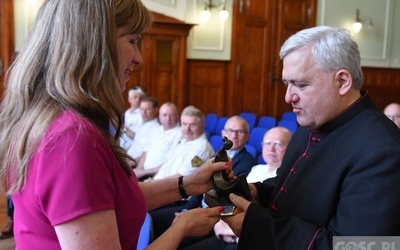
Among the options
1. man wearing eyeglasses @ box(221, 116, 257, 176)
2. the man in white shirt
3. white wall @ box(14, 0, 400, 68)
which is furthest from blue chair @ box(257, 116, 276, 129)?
man wearing eyeglasses @ box(221, 116, 257, 176)

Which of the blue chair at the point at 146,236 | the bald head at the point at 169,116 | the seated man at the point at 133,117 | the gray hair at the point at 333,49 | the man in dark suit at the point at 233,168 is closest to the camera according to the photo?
the gray hair at the point at 333,49

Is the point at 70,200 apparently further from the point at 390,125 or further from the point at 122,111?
the point at 390,125

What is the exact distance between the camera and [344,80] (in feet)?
4.38

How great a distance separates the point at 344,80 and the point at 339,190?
0.35 m

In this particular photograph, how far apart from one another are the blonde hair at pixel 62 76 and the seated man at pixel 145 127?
14.2 feet

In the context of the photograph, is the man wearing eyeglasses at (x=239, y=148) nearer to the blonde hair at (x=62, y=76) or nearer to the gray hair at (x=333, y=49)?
the gray hair at (x=333, y=49)

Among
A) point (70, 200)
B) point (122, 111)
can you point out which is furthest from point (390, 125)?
point (70, 200)

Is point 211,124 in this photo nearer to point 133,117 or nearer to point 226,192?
point 133,117

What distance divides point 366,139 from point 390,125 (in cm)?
12

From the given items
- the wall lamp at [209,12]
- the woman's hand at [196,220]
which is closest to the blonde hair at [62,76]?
the woman's hand at [196,220]

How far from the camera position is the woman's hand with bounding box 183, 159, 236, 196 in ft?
5.46

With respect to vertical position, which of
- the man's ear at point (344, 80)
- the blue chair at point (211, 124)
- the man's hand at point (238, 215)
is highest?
the man's ear at point (344, 80)

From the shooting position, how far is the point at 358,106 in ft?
4.51

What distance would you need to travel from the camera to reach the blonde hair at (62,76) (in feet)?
3.16
